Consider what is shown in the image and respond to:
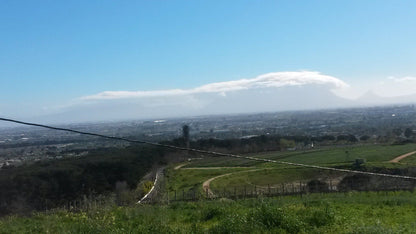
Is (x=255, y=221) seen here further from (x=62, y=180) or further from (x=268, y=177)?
(x=62, y=180)

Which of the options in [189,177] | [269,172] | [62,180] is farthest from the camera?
[189,177]

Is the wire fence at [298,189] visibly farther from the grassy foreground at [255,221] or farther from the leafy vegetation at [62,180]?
the leafy vegetation at [62,180]

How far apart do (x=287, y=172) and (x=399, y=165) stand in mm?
9672

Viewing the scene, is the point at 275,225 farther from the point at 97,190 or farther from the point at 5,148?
the point at 5,148

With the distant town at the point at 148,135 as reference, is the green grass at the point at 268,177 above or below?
below

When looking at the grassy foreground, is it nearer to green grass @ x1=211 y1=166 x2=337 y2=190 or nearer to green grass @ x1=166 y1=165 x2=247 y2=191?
green grass @ x1=211 y1=166 x2=337 y2=190

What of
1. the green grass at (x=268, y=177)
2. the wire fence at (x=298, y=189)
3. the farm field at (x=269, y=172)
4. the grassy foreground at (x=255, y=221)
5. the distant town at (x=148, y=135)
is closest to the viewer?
the grassy foreground at (x=255, y=221)

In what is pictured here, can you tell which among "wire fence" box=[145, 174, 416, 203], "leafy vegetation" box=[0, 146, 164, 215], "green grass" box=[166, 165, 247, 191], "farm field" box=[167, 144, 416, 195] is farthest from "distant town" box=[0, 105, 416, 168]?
"wire fence" box=[145, 174, 416, 203]

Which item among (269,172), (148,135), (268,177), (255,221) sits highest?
(255,221)

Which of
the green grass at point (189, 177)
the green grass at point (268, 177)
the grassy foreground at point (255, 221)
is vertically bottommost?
the green grass at point (189, 177)

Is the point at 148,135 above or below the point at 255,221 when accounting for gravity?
below

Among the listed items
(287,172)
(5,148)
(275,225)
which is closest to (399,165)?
(287,172)

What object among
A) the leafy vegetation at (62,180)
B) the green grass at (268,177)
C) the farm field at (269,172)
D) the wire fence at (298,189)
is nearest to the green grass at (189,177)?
the farm field at (269,172)

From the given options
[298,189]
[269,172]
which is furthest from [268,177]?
[298,189]
